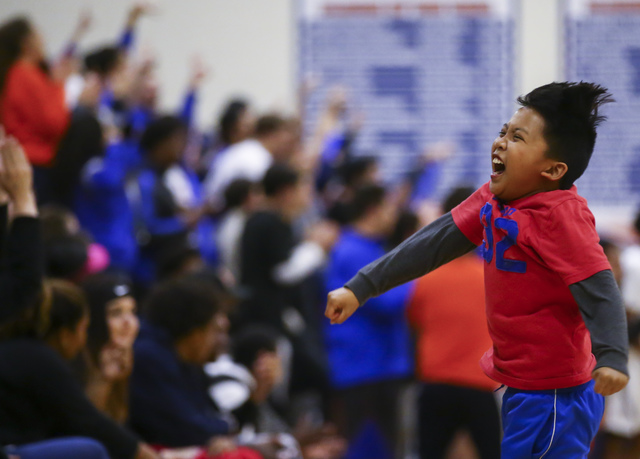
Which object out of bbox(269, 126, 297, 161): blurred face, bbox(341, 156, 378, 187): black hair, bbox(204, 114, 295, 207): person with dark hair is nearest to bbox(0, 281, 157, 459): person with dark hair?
bbox(204, 114, 295, 207): person with dark hair

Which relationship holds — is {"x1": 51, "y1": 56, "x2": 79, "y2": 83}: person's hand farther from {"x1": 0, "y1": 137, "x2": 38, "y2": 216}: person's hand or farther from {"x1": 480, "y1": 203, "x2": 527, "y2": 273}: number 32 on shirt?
{"x1": 480, "y1": 203, "x2": 527, "y2": 273}: number 32 on shirt

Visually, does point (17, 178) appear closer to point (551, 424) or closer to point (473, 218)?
point (473, 218)

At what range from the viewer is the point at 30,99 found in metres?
3.67

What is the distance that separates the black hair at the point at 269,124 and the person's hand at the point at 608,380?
383cm

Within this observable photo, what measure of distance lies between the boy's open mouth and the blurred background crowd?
1.14 meters

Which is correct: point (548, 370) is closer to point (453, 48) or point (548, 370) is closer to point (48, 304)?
point (48, 304)

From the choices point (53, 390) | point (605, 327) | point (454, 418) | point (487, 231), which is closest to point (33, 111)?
point (53, 390)

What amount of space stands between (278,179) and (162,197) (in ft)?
1.89

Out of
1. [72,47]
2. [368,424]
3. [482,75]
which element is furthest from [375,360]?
[482,75]

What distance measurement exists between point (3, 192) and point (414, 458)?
10.3ft

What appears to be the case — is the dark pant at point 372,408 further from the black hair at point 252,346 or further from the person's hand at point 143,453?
the person's hand at point 143,453

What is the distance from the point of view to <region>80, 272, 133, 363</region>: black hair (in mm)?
2643

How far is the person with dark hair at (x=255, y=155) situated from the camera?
4695 millimetres

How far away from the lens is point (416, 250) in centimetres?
156
